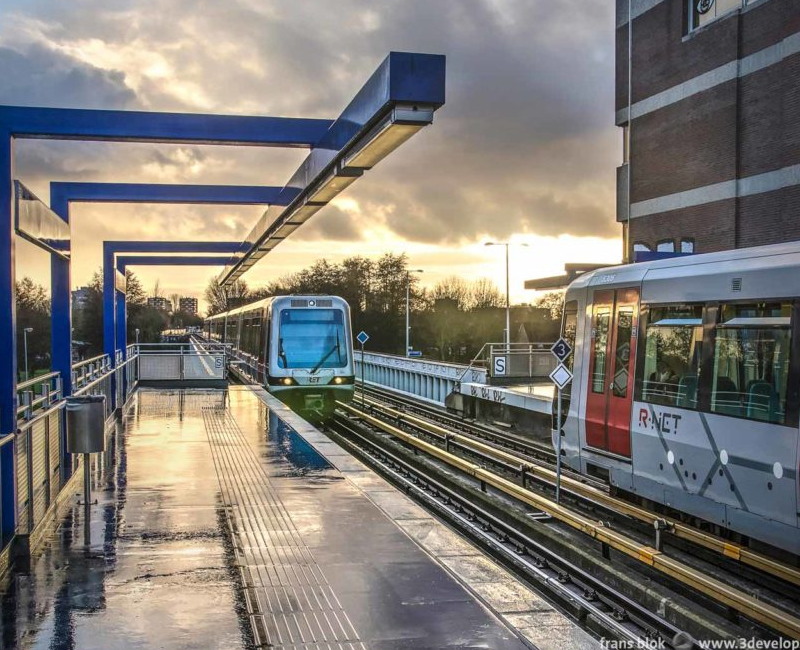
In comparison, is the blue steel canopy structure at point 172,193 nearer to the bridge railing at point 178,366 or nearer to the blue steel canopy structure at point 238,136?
the blue steel canopy structure at point 238,136

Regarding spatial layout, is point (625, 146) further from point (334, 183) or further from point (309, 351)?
point (334, 183)

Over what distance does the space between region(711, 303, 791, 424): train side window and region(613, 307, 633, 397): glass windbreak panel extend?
1.93m

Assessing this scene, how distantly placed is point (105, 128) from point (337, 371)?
13747 mm

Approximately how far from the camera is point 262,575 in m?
7.34

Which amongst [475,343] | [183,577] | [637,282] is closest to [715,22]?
[637,282]

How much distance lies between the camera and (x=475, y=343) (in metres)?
69.5

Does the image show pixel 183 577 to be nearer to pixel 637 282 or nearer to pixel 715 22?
pixel 637 282

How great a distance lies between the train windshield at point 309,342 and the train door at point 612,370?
11984 millimetres

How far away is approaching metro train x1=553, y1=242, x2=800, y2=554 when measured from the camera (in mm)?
8336

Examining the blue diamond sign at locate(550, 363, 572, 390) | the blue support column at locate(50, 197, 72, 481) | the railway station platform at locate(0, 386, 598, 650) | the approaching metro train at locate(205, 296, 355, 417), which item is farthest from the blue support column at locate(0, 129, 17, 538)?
the approaching metro train at locate(205, 296, 355, 417)

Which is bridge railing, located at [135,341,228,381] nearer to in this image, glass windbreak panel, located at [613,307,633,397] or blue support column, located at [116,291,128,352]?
blue support column, located at [116,291,128,352]

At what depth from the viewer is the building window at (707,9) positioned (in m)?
26.5

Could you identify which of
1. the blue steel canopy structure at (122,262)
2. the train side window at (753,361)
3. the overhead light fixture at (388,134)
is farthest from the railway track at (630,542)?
the blue steel canopy structure at (122,262)

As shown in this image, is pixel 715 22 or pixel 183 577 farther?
pixel 715 22
